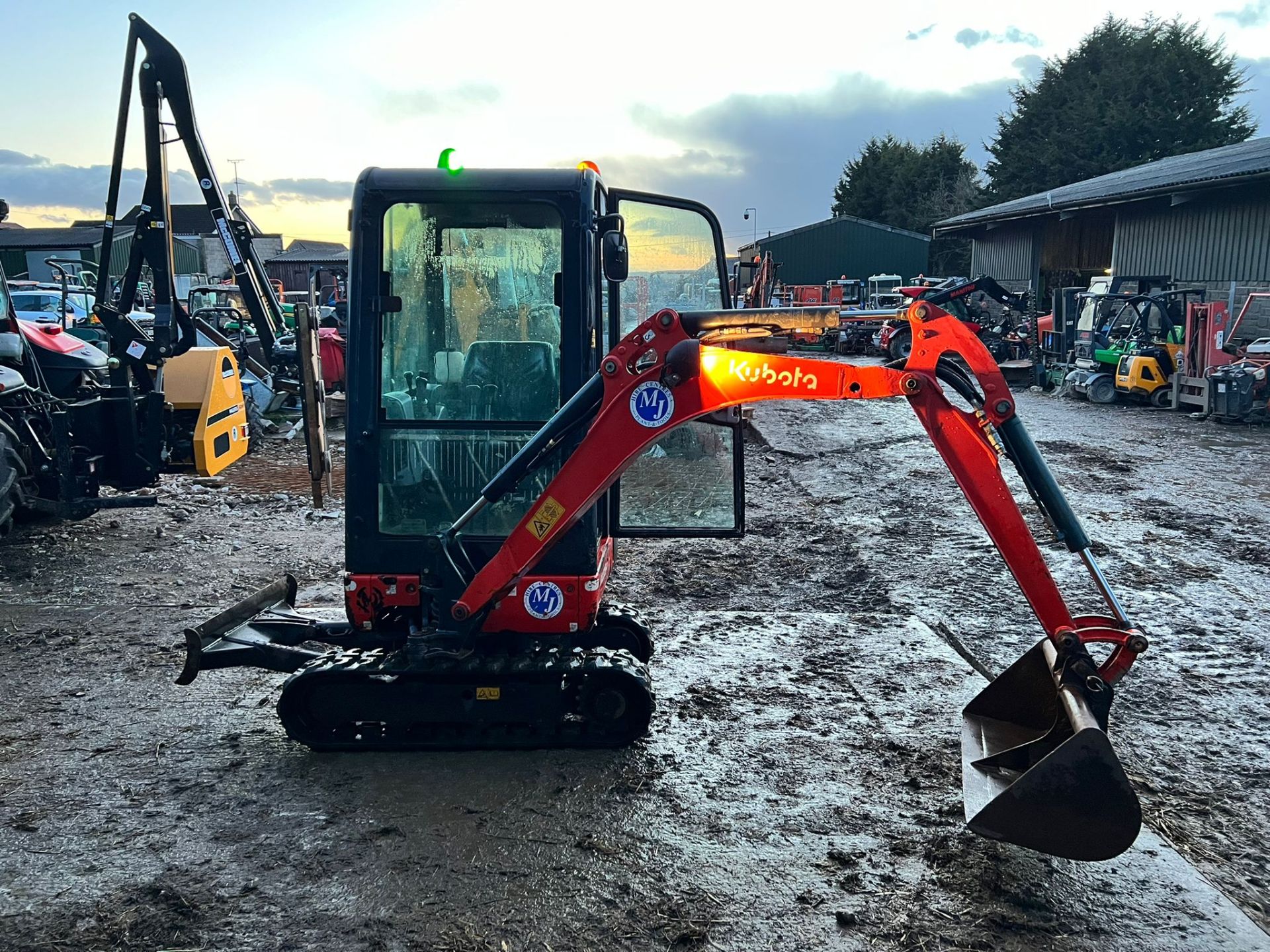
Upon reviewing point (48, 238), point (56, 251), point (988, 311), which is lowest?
point (988, 311)

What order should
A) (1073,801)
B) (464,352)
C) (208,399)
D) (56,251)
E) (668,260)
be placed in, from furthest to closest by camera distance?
(56,251), (208,399), (668,260), (464,352), (1073,801)

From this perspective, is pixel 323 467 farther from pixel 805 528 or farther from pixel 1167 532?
pixel 1167 532

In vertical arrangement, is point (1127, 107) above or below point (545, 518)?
above

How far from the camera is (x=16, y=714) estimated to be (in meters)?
4.93

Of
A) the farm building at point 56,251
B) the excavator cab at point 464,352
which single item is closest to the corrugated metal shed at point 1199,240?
the excavator cab at point 464,352

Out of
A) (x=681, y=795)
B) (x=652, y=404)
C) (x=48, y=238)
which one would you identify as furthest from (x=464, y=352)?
(x=48, y=238)

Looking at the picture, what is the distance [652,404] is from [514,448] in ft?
2.30

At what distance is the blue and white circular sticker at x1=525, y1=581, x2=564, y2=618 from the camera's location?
4.35 metres

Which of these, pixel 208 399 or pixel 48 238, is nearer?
pixel 208 399

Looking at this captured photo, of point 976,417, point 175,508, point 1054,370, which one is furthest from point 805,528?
point 1054,370

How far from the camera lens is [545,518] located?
13.2 feet

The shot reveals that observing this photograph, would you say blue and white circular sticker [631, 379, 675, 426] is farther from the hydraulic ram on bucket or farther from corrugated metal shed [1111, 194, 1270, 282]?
corrugated metal shed [1111, 194, 1270, 282]

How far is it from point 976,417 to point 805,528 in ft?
17.1

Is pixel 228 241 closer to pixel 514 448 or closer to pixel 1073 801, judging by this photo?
pixel 514 448
